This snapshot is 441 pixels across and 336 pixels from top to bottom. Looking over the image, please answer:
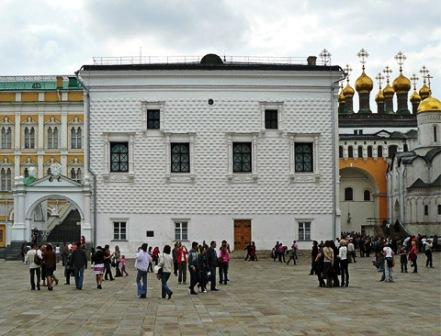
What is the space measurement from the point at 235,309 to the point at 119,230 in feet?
80.4

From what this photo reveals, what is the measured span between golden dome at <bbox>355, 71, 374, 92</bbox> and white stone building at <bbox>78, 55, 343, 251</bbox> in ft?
151

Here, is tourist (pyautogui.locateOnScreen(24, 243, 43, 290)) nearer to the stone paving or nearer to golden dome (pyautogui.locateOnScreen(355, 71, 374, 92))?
the stone paving

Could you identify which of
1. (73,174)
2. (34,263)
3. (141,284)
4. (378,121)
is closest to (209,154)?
(34,263)

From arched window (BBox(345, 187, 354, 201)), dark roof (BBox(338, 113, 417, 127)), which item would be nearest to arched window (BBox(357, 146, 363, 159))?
arched window (BBox(345, 187, 354, 201))

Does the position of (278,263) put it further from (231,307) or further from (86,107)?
(231,307)

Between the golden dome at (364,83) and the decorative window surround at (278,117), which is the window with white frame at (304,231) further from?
the golden dome at (364,83)

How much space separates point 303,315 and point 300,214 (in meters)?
25.6

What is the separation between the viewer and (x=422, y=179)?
6556 centimetres

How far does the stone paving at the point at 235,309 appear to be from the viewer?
13875mm

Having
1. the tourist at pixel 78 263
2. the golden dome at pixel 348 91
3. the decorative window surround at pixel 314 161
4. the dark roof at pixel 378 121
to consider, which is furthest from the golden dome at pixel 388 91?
the tourist at pixel 78 263

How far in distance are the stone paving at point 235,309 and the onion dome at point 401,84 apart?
206ft

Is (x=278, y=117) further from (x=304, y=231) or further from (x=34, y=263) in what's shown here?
(x=34, y=263)

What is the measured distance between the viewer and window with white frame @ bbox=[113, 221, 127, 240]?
4072 cm

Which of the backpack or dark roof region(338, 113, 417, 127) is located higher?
dark roof region(338, 113, 417, 127)
